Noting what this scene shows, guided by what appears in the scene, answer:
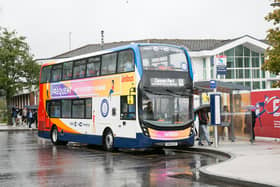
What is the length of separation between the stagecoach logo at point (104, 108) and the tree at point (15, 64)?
29.9m

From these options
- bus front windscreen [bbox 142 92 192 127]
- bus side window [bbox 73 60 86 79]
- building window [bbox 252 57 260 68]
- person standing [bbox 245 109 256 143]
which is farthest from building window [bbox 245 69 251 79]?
bus front windscreen [bbox 142 92 192 127]

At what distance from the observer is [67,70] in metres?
23.2

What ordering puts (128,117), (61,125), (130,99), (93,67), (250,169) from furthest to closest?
(61,125)
(93,67)
(128,117)
(130,99)
(250,169)

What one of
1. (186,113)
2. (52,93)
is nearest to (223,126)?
(186,113)

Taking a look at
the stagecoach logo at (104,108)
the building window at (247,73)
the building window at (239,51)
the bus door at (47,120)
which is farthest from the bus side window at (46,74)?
the building window at (247,73)

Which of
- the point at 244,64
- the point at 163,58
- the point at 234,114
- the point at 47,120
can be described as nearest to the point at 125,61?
the point at 163,58

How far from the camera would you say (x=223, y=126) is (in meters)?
21.8

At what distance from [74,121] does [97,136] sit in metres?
2.27

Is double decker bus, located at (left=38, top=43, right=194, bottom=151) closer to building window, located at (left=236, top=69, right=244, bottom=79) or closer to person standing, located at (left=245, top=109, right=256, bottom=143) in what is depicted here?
person standing, located at (left=245, top=109, right=256, bottom=143)

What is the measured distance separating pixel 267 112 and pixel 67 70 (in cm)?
945

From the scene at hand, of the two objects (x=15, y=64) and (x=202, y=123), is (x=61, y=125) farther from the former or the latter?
(x=15, y=64)

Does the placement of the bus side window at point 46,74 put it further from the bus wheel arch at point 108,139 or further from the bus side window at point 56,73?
the bus wheel arch at point 108,139

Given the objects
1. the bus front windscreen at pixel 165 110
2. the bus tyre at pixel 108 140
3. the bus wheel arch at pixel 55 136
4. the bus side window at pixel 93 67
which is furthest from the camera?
the bus wheel arch at pixel 55 136

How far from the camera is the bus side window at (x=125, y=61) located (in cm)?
1822
